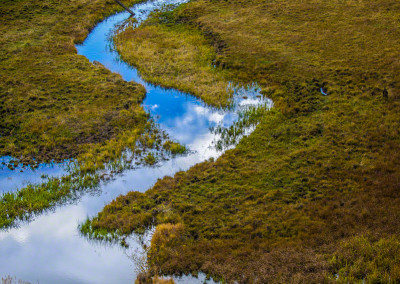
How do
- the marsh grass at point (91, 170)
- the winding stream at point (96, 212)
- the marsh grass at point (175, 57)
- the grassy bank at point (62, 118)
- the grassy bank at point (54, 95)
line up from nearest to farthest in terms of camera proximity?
the winding stream at point (96, 212) < the marsh grass at point (91, 170) < the grassy bank at point (62, 118) < the grassy bank at point (54, 95) < the marsh grass at point (175, 57)

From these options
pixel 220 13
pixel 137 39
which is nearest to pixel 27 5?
pixel 137 39

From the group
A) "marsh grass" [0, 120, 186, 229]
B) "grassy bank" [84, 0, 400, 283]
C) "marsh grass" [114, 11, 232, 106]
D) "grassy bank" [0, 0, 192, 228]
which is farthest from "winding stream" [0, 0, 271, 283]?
"marsh grass" [114, 11, 232, 106]

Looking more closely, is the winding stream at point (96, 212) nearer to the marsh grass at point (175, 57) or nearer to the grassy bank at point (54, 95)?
the marsh grass at point (175, 57)

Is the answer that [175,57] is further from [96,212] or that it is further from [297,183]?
[297,183]

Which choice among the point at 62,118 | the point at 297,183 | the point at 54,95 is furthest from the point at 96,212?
the point at 54,95

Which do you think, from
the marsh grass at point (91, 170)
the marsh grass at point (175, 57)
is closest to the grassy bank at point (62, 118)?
the marsh grass at point (91, 170)

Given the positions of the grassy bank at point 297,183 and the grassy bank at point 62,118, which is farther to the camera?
the grassy bank at point 62,118
